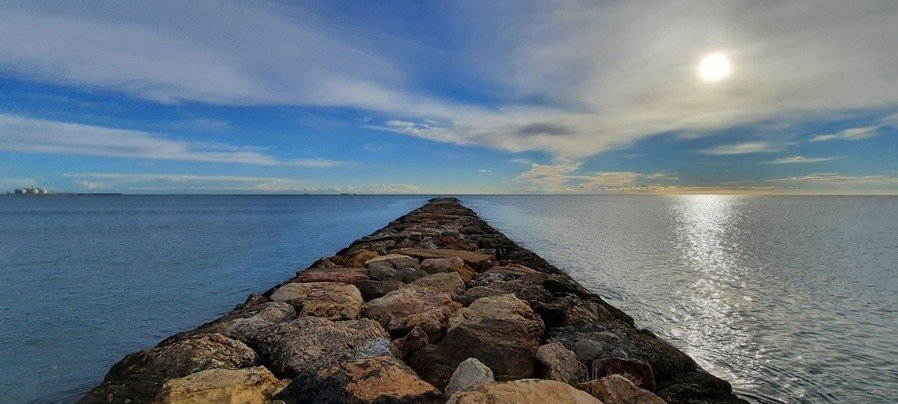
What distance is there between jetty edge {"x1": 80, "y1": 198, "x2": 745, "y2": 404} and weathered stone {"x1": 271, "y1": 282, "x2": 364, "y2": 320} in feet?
0.07

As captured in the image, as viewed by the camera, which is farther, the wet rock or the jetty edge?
the wet rock

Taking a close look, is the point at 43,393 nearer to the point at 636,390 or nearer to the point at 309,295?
the point at 309,295

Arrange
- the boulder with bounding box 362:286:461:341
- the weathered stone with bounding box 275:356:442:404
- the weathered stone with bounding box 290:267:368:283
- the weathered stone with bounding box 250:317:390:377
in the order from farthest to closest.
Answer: the weathered stone with bounding box 290:267:368:283 < the boulder with bounding box 362:286:461:341 < the weathered stone with bounding box 250:317:390:377 < the weathered stone with bounding box 275:356:442:404

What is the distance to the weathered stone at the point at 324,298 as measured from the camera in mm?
6336

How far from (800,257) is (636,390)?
2042 centimetres

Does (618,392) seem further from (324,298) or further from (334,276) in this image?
(334,276)

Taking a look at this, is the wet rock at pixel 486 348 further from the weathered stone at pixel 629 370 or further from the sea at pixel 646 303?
the sea at pixel 646 303

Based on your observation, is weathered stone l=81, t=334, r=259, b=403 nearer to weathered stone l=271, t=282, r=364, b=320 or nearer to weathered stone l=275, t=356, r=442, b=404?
weathered stone l=275, t=356, r=442, b=404

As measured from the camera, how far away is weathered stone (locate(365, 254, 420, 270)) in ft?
34.4

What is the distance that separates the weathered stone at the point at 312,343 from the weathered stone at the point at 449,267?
4.35 m

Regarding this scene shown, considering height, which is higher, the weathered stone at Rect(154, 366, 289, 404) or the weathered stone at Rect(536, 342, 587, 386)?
the weathered stone at Rect(154, 366, 289, 404)

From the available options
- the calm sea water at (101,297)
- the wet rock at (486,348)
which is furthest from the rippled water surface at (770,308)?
the calm sea water at (101,297)

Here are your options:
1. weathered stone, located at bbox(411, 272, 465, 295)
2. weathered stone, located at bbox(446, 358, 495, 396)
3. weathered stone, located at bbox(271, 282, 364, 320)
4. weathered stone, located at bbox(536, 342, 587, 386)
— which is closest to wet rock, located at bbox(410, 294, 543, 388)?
weathered stone, located at bbox(536, 342, 587, 386)

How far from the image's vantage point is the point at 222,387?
3631mm
